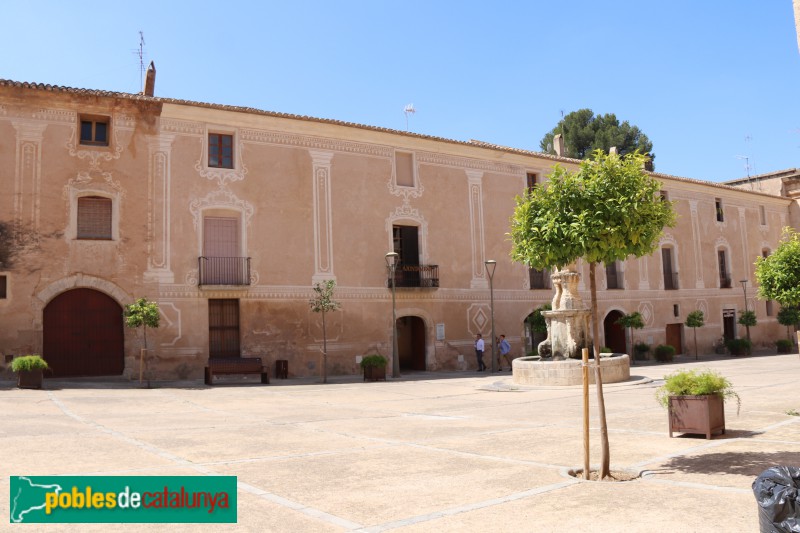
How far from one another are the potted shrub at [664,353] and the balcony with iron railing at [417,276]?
12.2m

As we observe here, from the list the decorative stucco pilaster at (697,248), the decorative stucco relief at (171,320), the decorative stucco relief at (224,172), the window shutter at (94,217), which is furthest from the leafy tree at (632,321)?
the window shutter at (94,217)

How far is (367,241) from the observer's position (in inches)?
955

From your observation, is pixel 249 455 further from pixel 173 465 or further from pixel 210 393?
pixel 210 393

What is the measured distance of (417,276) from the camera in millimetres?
25219

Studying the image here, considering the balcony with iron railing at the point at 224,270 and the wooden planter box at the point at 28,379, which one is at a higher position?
the balcony with iron railing at the point at 224,270

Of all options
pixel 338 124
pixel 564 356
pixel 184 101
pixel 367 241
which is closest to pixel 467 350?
pixel 367 241

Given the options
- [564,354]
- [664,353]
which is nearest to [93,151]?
[564,354]

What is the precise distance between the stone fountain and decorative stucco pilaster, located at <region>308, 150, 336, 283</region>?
766 centimetres

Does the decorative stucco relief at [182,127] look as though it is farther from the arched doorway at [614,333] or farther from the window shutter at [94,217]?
the arched doorway at [614,333]

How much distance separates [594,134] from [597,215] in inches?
1813

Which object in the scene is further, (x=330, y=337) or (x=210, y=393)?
(x=330, y=337)

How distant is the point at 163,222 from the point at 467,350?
1228 cm

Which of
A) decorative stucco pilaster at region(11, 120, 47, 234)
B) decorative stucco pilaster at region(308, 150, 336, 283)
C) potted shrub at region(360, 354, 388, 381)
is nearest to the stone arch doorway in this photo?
potted shrub at region(360, 354, 388, 381)

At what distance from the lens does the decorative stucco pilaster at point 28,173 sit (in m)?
19.0
